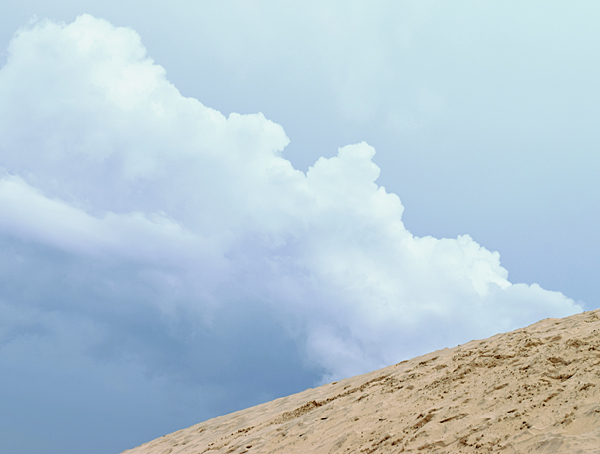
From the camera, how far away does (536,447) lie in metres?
5.33

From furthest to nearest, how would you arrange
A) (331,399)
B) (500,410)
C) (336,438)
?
(331,399) → (336,438) → (500,410)

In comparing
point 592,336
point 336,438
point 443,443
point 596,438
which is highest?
point 592,336

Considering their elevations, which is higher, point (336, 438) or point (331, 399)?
point (331, 399)

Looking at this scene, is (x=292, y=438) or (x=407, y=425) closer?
(x=407, y=425)

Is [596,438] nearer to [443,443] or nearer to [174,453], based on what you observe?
[443,443]

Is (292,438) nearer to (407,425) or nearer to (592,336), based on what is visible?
(407,425)

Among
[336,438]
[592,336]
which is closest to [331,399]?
[336,438]

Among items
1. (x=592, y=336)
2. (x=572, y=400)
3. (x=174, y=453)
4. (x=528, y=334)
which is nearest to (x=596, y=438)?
(x=572, y=400)

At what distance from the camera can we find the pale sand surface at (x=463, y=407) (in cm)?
589

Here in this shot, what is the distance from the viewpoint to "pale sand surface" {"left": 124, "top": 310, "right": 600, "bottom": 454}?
5.89m

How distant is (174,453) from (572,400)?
990 cm

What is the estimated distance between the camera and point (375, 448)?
7.18 meters

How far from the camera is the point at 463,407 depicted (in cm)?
724

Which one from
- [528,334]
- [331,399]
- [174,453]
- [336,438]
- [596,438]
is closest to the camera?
[596,438]
